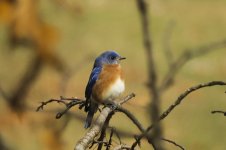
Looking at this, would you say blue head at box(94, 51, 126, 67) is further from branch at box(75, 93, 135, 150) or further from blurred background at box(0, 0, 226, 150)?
blurred background at box(0, 0, 226, 150)

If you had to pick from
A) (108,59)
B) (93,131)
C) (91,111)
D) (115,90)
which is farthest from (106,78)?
(93,131)

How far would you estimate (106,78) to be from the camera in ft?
17.3

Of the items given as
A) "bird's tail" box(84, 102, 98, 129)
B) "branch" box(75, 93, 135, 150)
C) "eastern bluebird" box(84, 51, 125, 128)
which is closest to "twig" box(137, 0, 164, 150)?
"branch" box(75, 93, 135, 150)

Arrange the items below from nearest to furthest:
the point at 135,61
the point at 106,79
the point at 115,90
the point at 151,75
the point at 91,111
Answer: the point at 151,75 < the point at 91,111 < the point at 115,90 < the point at 106,79 < the point at 135,61

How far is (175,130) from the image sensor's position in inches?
604

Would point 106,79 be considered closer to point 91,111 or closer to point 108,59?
point 108,59

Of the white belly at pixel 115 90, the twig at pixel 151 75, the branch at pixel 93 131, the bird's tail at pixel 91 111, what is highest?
the twig at pixel 151 75

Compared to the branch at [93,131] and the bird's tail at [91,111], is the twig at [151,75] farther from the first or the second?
the bird's tail at [91,111]

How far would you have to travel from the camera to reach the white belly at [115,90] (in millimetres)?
5027

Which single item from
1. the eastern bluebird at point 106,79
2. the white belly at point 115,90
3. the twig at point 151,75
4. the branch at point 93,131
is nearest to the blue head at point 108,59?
the eastern bluebird at point 106,79

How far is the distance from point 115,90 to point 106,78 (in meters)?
0.23

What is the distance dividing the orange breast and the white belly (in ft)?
0.08

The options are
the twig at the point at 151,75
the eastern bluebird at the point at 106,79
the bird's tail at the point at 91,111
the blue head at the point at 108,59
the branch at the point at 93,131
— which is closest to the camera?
the twig at the point at 151,75

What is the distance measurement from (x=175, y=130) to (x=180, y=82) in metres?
2.59
